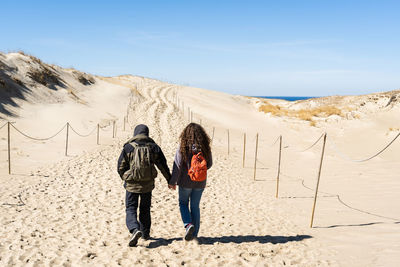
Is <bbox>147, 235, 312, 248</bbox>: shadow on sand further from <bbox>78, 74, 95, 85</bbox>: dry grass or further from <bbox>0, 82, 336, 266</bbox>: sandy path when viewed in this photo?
<bbox>78, 74, 95, 85</bbox>: dry grass

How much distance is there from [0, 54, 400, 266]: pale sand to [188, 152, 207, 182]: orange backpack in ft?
4.14

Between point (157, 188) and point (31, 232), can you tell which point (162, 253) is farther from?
point (157, 188)

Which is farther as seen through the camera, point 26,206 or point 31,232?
point 26,206

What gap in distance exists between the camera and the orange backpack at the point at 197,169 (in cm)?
446

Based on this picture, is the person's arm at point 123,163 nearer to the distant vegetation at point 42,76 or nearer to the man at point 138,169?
the man at point 138,169

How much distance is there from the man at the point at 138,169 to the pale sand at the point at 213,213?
619 mm

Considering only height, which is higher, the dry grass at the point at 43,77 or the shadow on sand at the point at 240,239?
the dry grass at the point at 43,77

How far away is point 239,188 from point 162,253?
548 cm

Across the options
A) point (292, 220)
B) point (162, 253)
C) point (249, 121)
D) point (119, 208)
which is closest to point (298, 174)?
point (292, 220)

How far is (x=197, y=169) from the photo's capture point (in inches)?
175

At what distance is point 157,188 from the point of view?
889 cm

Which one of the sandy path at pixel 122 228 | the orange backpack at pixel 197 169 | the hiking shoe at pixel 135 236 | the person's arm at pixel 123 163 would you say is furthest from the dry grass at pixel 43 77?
the orange backpack at pixel 197 169

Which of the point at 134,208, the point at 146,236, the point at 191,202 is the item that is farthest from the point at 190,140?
the point at 146,236

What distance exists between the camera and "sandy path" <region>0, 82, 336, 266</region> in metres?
4.53
